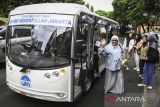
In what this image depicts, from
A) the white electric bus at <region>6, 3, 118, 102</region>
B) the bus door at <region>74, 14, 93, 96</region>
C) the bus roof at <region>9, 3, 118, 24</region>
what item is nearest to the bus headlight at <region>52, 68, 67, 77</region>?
the white electric bus at <region>6, 3, 118, 102</region>

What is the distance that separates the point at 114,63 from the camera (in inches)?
386

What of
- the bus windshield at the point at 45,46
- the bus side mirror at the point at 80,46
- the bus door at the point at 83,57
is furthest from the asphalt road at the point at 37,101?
the bus side mirror at the point at 80,46

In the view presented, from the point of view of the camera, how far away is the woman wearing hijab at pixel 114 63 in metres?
9.77

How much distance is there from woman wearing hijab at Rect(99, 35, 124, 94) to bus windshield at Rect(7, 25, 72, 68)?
1675 millimetres

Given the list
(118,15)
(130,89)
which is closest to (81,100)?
(130,89)

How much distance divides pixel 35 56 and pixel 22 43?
19.9 inches

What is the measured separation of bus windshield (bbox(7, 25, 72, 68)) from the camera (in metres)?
8.43

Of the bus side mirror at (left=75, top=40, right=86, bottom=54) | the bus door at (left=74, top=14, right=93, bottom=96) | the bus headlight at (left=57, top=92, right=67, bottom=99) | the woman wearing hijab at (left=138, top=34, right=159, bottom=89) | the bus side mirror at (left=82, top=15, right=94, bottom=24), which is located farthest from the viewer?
the woman wearing hijab at (left=138, top=34, right=159, bottom=89)

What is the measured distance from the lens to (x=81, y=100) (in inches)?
384

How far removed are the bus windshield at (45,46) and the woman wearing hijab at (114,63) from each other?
168 cm

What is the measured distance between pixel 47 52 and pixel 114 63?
2219mm

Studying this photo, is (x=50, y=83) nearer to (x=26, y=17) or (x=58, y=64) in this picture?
(x=58, y=64)

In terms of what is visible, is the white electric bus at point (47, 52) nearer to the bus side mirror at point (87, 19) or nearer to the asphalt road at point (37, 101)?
the bus side mirror at point (87, 19)

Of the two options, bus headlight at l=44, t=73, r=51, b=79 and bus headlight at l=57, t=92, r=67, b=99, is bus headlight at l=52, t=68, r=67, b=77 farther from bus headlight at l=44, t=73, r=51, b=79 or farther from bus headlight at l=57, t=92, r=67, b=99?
bus headlight at l=57, t=92, r=67, b=99
